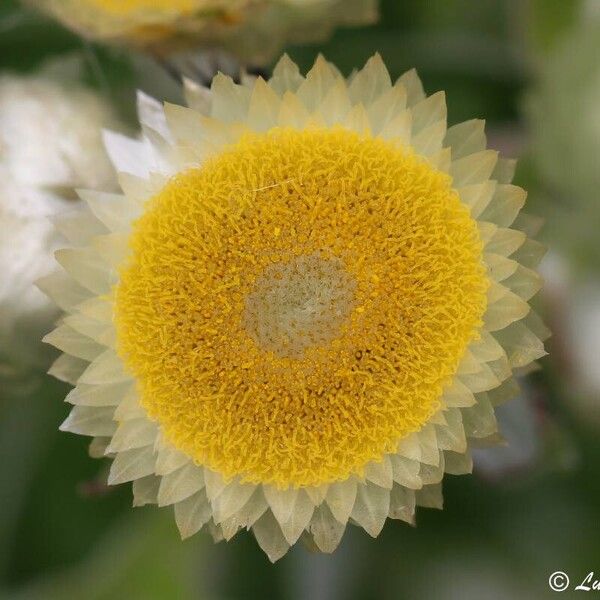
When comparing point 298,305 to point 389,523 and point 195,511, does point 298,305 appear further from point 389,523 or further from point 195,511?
point 389,523

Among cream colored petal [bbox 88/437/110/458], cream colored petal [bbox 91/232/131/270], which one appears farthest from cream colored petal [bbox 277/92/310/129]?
cream colored petal [bbox 88/437/110/458]

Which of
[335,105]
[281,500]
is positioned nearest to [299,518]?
[281,500]

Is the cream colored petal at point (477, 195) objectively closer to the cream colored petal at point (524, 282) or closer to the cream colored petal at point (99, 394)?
the cream colored petal at point (524, 282)

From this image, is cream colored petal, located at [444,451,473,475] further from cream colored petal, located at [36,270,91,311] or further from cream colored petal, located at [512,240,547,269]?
cream colored petal, located at [36,270,91,311]

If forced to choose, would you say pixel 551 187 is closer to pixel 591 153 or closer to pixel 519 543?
A: pixel 591 153

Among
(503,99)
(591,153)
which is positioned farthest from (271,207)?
(503,99)

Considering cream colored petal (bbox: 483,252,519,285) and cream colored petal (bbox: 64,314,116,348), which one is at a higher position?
cream colored petal (bbox: 64,314,116,348)

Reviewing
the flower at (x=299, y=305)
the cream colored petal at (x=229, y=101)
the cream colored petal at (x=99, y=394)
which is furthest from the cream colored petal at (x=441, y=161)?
the cream colored petal at (x=99, y=394)
